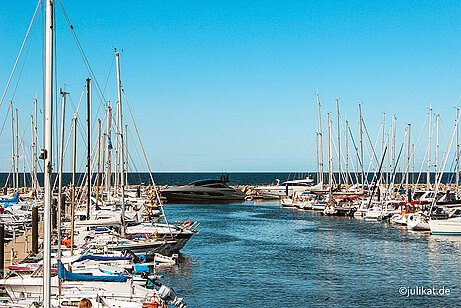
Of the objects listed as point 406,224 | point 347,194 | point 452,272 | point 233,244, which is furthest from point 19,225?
point 347,194

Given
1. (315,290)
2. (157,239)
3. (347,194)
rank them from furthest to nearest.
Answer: (347,194), (157,239), (315,290)

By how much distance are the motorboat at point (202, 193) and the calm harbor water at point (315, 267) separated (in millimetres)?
42010

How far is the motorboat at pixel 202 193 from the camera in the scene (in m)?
92.9

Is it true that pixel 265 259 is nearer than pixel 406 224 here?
Yes

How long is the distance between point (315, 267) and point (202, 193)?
2487 inches

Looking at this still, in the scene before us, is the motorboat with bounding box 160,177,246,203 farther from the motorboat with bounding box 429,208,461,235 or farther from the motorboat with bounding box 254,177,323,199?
the motorboat with bounding box 429,208,461,235

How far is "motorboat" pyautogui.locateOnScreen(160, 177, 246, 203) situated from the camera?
92.9m

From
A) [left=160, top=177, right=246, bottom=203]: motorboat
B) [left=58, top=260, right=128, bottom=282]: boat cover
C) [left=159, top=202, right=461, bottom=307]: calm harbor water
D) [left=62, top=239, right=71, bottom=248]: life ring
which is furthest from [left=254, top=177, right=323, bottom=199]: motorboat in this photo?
[left=58, top=260, right=128, bottom=282]: boat cover

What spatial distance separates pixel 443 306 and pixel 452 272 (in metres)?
7.40

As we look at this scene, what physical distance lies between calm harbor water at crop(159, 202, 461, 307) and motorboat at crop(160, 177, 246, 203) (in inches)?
1654

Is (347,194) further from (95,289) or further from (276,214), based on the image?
(95,289)

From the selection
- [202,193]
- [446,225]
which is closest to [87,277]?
[446,225]

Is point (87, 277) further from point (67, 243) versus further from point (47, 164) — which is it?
point (67, 243)

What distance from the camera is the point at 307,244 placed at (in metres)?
41.2
